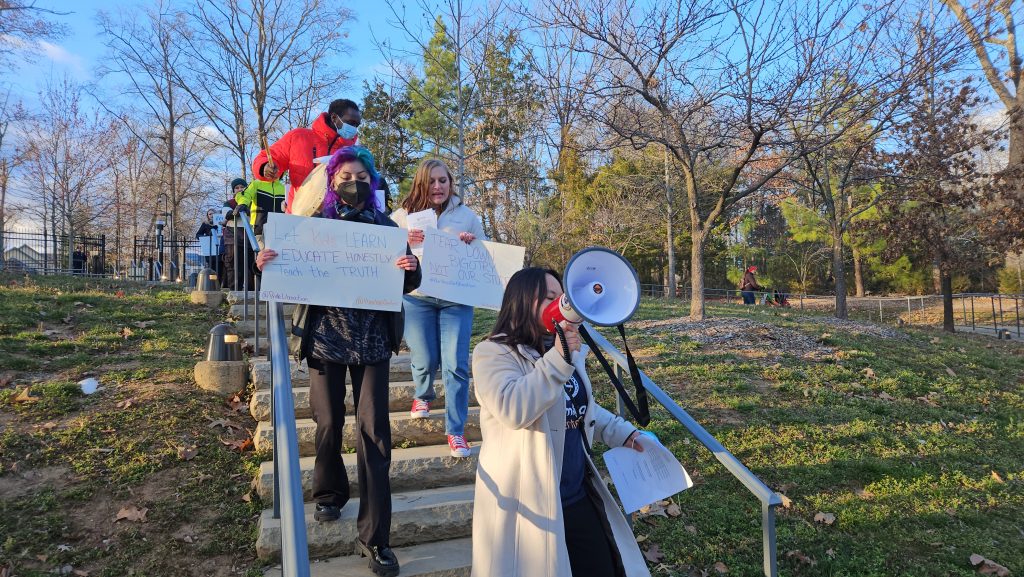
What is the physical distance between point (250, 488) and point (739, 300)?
93.5 ft

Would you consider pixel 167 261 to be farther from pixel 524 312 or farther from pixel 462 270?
pixel 524 312

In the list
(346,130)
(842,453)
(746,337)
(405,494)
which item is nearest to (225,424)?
(405,494)

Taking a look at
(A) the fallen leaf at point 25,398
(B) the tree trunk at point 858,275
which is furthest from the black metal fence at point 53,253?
(B) the tree trunk at point 858,275

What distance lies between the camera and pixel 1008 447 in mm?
5527

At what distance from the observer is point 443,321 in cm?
411

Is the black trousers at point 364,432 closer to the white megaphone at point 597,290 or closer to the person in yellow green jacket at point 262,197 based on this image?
the white megaphone at point 597,290

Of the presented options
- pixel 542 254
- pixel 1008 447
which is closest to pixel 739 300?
pixel 542 254

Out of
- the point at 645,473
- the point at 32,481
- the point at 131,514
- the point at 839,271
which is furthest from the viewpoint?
the point at 839,271

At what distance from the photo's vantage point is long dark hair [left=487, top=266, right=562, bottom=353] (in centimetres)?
227

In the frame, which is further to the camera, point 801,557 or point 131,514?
point 801,557

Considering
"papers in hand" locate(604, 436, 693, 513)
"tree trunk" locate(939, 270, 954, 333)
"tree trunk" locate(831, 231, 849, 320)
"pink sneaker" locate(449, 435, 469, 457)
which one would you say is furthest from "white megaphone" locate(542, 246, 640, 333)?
"tree trunk" locate(939, 270, 954, 333)

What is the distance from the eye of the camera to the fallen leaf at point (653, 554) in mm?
3740

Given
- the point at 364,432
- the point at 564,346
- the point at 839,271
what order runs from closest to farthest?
the point at 564,346 → the point at 364,432 → the point at 839,271

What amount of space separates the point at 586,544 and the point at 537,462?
386 millimetres
